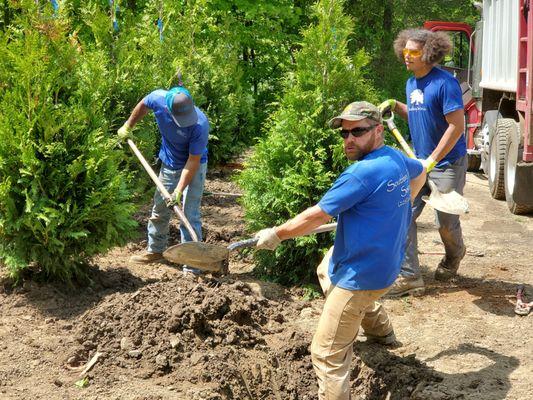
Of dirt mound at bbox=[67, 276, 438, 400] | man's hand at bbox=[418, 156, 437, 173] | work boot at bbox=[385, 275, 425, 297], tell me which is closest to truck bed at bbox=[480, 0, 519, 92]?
man's hand at bbox=[418, 156, 437, 173]

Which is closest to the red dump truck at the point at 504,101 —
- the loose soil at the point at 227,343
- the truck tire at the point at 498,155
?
the truck tire at the point at 498,155

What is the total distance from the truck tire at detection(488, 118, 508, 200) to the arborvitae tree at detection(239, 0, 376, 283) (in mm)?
4931

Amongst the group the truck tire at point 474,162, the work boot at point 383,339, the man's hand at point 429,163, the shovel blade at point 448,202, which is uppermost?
the man's hand at point 429,163

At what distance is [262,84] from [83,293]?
11.4 metres

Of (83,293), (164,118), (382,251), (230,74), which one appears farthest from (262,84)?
(382,251)

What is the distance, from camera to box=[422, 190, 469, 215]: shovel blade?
595 cm

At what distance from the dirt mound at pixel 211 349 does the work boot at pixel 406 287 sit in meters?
1.29

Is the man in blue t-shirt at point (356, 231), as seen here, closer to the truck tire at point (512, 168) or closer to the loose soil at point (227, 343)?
the loose soil at point (227, 343)

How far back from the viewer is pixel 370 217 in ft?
13.3

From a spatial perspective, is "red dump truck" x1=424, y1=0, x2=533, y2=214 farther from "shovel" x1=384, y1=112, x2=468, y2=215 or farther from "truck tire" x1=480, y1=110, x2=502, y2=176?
"shovel" x1=384, y1=112, x2=468, y2=215

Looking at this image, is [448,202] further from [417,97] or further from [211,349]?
[211,349]

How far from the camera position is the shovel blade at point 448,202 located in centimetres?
595

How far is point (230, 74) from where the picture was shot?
13.8 metres

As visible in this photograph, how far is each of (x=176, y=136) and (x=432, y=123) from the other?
7.84 feet
